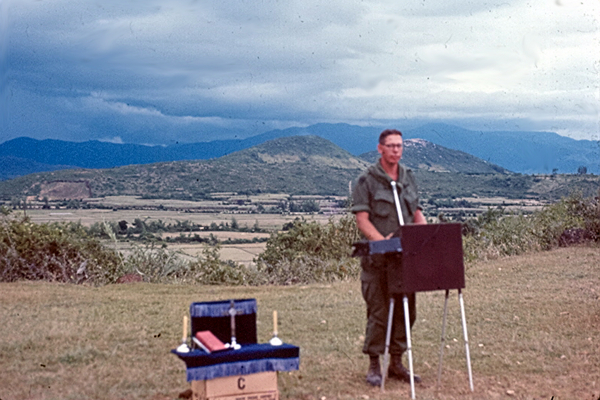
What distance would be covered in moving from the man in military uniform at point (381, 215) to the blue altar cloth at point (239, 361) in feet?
3.51

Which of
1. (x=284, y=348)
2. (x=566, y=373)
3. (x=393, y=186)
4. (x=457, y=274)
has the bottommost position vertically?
(x=566, y=373)

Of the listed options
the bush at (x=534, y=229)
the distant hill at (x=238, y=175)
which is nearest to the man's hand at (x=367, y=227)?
the bush at (x=534, y=229)

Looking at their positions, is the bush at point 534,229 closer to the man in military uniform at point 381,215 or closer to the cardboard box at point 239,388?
the man in military uniform at point 381,215

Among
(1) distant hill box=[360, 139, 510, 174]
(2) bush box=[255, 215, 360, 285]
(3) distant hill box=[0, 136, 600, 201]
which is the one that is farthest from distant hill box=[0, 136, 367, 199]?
(2) bush box=[255, 215, 360, 285]

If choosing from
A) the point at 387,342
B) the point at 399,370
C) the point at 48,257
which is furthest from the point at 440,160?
the point at 387,342

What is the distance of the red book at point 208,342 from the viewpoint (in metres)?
5.89

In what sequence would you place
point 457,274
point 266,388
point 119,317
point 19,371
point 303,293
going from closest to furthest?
point 266,388 → point 457,274 → point 19,371 → point 119,317 → point 303,293

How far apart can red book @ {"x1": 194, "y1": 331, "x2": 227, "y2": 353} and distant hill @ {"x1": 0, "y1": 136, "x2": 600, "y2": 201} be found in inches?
1227

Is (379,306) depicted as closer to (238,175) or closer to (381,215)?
(381,215)

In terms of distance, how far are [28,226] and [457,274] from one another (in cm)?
1198

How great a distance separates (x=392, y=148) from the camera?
21.8ft

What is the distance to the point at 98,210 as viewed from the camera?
35.3m

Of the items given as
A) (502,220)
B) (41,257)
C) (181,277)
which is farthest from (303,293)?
(502,220)

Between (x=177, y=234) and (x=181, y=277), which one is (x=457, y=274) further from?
(x=177, y=234)
